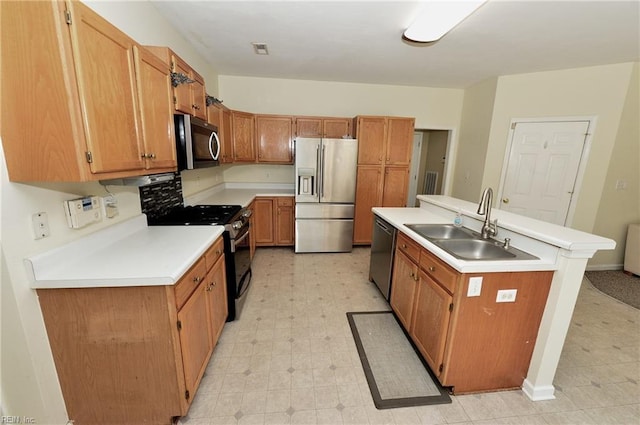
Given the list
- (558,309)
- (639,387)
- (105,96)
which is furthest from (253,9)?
(639,387)

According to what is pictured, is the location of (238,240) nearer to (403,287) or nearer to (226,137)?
(403,287)

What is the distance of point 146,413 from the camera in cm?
136

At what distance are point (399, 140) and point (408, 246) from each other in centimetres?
232

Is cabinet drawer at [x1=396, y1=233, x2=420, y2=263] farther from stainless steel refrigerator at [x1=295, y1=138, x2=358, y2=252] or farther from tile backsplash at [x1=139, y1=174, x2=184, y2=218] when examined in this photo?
tile backsplash at [x1=139, y1=174, x2=184, y2=218]

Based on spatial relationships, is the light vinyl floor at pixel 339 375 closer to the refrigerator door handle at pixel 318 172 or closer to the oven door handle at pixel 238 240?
the oven door handle at pixel 238 240

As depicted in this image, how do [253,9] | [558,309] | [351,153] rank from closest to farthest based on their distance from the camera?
[558,309] < [253,9] < [351,153]

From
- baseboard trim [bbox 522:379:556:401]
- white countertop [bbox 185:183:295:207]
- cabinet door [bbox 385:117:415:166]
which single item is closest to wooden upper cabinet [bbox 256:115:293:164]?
white countertop [bbox 185:183:295:207]

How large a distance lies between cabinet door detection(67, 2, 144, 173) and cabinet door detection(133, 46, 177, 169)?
0.06 m

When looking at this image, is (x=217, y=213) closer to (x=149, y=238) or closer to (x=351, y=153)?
(x=149, y=238)

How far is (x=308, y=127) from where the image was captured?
4070 mm

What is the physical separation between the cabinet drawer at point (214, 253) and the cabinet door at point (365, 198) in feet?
8.07

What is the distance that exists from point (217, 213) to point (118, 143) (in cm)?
125

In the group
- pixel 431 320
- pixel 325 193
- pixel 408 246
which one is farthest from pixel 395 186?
pixel 431 320

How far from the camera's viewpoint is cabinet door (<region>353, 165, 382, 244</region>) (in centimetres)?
396
